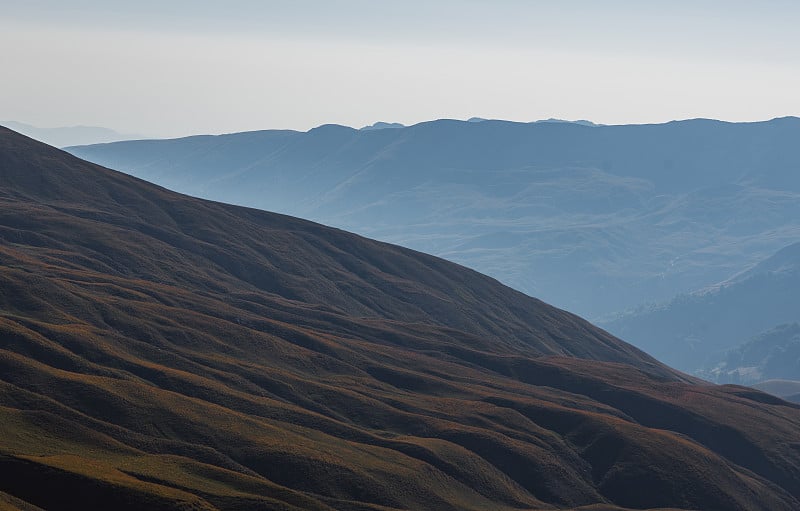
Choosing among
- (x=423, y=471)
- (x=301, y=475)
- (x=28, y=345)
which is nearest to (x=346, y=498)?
(x=301, y=475)

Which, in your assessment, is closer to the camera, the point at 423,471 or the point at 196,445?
the point at 196,445

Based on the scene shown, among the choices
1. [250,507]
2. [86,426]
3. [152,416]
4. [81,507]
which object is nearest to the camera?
[81,507]

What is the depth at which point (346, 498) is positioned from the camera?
177 m

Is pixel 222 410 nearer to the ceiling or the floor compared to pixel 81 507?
nearer to the ceiling

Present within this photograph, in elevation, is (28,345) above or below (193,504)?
above

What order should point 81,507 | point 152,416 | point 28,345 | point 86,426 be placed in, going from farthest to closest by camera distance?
1. point 28,345
2. point 152,416
3. point 86,426
4. point 81,507

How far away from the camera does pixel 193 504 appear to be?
144125 millimetres

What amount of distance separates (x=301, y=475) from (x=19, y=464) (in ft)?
168

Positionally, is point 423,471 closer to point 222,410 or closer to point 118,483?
point 222,410

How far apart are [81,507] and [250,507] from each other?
24052mm

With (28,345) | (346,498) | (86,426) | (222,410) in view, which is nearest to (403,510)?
(346,498)

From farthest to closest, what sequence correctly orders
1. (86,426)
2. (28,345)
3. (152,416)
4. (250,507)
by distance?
(28,345), (152,416), (86,426), (250,507)

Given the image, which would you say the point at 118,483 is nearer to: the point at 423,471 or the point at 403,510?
the point at 403,510

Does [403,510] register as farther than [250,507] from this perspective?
Yes
